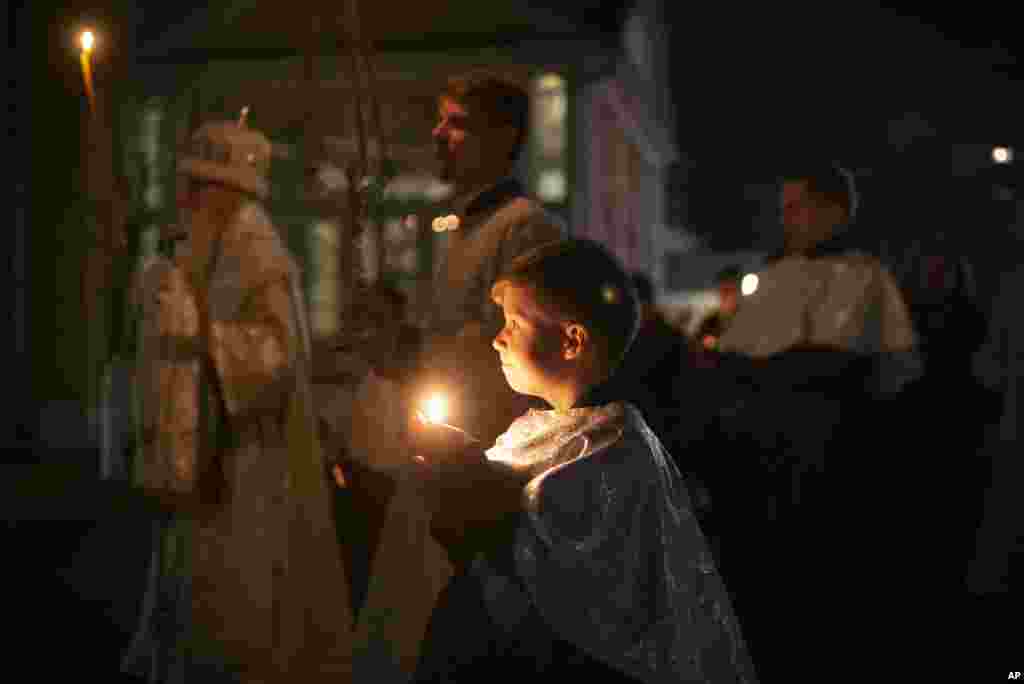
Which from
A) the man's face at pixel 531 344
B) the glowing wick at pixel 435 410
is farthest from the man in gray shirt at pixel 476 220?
the glowing wick at pixel 435 410

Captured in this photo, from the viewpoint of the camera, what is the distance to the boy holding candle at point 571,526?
212 centimetres

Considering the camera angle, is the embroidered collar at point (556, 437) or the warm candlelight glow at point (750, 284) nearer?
the embroidered collar at point (556, 437)

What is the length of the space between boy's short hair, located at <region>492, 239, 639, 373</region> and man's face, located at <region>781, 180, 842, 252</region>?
358 centimetres

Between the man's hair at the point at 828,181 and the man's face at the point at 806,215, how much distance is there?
0.09ft

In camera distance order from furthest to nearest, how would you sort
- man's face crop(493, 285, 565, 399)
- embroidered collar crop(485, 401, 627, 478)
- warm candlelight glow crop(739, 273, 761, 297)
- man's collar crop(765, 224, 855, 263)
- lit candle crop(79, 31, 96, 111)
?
warm candlelight glow crop(739, 273, 761, 297), man's collar crop(765, 224, 855, 263), lit candle crop(79, 31, 96, 111), man's face crop(493, 285, 565, 399), embroidered collar crop(485, 401, 627, 478)

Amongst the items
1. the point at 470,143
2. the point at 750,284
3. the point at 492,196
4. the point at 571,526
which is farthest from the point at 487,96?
the point at 750,284

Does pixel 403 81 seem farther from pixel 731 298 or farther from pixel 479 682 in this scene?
pixel 479 682

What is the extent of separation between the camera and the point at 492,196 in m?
3.73

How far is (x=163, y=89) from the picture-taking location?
498 inches

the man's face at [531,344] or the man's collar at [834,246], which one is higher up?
the man's collar at [834,246]

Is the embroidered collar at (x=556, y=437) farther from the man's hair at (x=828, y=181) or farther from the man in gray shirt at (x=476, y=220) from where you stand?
the man's hair at (x=828, y=181)

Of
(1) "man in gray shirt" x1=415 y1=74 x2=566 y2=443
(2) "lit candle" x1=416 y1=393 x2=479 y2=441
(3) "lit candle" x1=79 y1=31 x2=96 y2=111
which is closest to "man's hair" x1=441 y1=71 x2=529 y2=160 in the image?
(1) "man in gray shirt" x1=415 y1=74 x2=566 y2=443

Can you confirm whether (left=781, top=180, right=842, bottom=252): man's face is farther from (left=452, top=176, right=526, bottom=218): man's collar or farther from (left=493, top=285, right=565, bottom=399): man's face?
(left=493, top=285, right=565, bottom=399): man's face

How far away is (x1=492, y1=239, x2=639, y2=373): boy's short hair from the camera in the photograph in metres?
2.33
